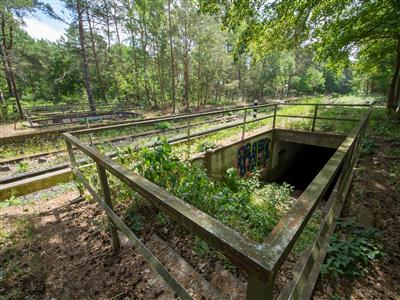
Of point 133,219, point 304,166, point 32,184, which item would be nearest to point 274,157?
point 304,166

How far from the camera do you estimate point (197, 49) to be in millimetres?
20484

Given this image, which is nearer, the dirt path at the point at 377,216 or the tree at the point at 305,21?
the dirt path at the point at 377,216

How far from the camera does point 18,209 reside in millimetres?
3125

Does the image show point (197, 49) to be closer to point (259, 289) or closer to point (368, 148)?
point (368, 148)

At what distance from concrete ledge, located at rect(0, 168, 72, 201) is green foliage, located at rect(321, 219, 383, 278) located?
4.87m

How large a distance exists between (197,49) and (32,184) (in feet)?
65.4

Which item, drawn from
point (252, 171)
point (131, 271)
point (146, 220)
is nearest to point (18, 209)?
point (146, 220)

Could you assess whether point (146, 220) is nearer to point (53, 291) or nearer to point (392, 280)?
point (53, 291)

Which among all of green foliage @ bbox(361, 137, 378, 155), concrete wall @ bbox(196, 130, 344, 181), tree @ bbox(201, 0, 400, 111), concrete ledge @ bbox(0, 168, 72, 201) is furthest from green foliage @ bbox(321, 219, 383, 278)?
tree @ bbox(201, 0, 400, 111)

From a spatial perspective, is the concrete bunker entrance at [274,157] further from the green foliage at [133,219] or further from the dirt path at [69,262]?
the dirt path at [69,262]

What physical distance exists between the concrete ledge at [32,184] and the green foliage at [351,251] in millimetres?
4872

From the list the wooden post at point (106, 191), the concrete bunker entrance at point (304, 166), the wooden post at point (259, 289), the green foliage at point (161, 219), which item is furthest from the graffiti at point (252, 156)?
the wooden post at point (259, 289)

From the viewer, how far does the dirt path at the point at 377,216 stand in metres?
1.70

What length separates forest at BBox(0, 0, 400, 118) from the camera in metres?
5.85
